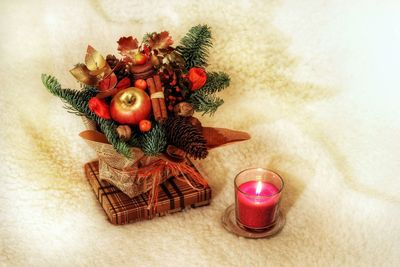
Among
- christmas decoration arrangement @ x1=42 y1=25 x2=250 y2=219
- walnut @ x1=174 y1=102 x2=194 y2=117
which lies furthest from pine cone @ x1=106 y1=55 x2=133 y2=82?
walnut @ x1=174 y1=102 x2=194 y2=117

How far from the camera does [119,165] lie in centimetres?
101

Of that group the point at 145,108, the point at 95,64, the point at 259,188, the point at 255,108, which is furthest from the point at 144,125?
the point at 255,108

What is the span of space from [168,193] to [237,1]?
1.44 ft

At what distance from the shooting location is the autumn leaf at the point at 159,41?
3.33 ft

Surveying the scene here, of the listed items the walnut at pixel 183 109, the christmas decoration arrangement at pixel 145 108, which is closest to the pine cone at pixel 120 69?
the christmas decoration arrangement at pixel 145 108

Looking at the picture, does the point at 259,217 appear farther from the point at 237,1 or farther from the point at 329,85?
the point at 237,1

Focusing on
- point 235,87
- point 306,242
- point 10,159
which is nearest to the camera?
point 306,242

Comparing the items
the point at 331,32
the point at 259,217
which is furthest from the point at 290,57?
the point at 259,217

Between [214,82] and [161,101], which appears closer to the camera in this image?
[161,101]

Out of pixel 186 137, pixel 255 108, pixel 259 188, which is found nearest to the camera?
pixel 186 137

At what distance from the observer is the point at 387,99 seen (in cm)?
117

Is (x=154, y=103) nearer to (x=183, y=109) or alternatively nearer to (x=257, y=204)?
(x=183, y=109)

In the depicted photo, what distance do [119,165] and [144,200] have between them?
89mm

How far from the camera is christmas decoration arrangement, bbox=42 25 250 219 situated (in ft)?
3.11
